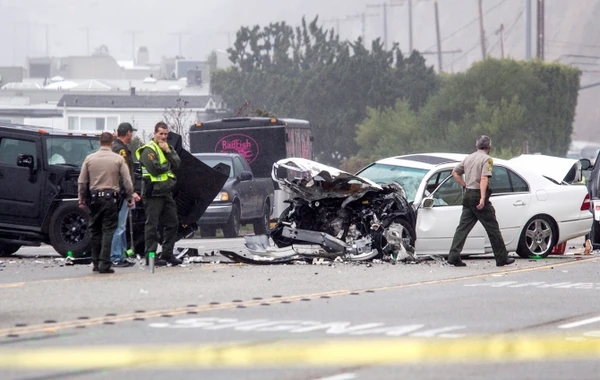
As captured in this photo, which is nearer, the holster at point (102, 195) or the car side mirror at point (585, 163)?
the holster at point (102, 195)

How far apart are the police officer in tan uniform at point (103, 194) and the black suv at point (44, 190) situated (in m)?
2.27

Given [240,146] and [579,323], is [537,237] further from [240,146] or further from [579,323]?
[240,146]

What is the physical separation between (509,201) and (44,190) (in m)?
6.71

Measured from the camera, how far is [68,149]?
2084 centimetres

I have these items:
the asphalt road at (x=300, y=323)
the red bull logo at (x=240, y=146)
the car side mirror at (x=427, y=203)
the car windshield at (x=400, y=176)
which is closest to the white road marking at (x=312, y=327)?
the asphalt road at (x=300, y=323)

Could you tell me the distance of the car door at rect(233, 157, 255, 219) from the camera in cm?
3009

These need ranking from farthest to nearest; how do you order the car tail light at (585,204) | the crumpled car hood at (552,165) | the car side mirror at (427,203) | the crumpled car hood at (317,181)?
the crumpled car hood at (552,165), the car tail light at (585,204), the car side mirror at (427,203), the crumpled car hood at (317,181)

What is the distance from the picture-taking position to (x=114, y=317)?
1228cm

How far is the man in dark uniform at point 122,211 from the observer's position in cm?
1833

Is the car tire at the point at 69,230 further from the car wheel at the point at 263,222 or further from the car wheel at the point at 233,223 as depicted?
the car wheel at the point at 263,222

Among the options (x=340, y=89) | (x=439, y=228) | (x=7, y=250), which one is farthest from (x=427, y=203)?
(x=340, y=89)

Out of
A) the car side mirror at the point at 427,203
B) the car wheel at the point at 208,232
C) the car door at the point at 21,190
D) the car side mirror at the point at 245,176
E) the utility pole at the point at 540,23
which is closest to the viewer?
the car side mirror at the point at 427,203

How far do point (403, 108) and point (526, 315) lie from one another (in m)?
78.7

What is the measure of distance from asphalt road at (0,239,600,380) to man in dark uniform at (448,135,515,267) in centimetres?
50
